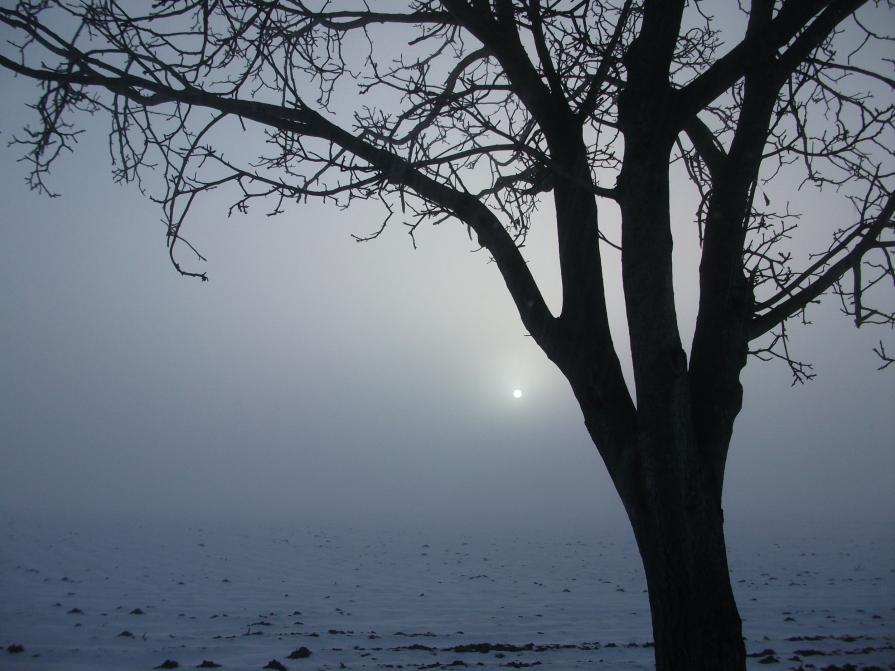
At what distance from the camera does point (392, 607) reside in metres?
10.2

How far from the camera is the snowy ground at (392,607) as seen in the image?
6.17 m

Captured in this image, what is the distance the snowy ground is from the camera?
6.17 meters

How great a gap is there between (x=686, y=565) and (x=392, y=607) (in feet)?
28.2

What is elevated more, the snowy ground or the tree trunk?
the tree trunk

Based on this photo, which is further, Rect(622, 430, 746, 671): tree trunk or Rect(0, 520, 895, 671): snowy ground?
Rect(0, 520, 895, 671): snowy ground

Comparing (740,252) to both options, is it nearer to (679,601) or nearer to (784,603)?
(679,601)

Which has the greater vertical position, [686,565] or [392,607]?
[686,565]

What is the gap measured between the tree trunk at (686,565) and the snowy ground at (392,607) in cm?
345

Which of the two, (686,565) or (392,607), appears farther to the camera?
(392,607)

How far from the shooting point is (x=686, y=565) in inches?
→ 99.2

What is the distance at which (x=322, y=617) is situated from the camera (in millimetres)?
9133

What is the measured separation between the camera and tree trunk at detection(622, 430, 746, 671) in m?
2.46

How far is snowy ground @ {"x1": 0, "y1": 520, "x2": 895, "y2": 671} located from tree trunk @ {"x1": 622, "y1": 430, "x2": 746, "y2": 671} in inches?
136

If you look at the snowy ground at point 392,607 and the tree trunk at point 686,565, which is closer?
the tree trunk at point 686,565
